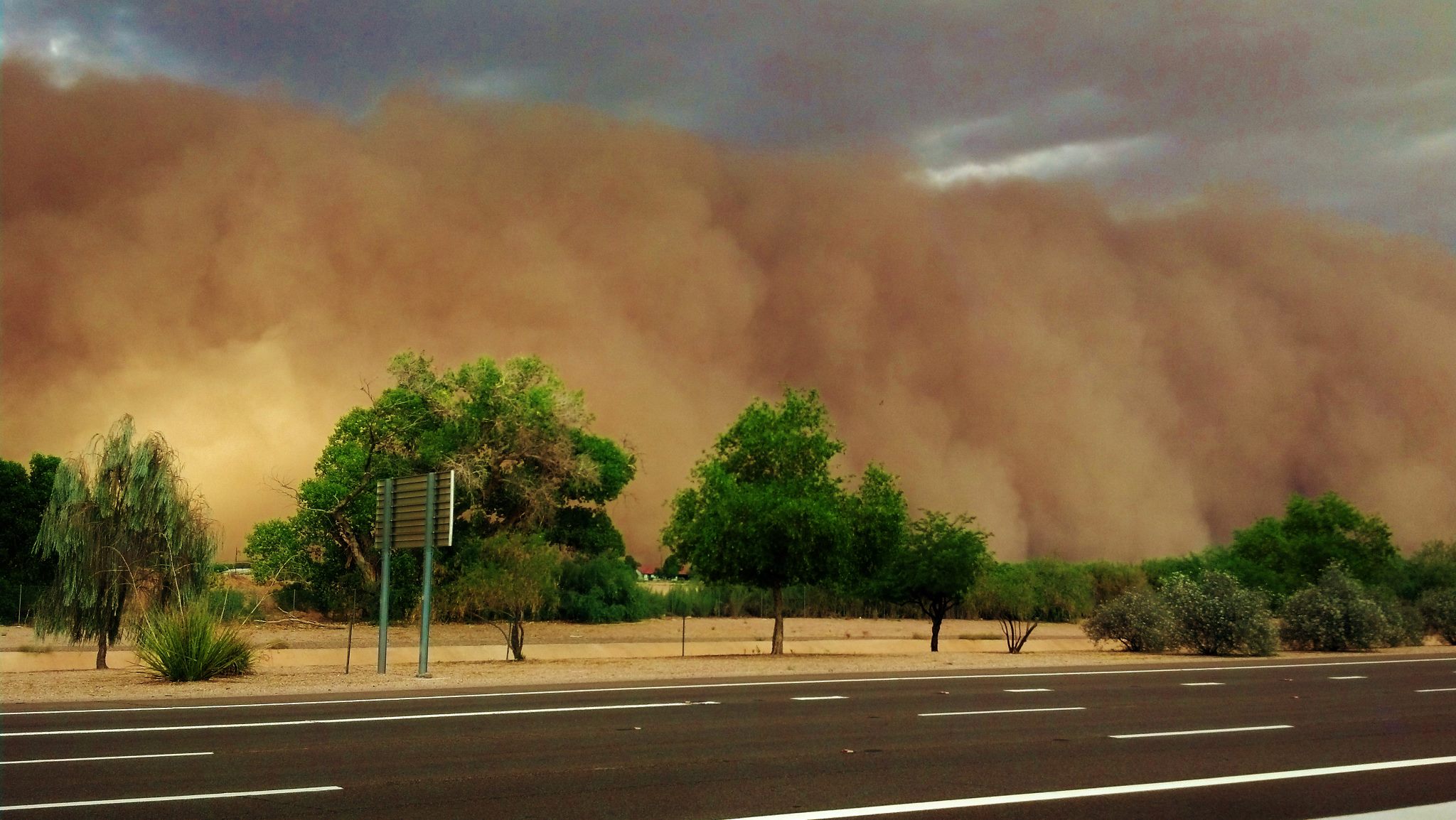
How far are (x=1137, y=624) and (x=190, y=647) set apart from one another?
2768 centimetres

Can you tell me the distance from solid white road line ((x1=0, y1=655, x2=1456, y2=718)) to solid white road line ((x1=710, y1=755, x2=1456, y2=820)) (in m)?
12.6

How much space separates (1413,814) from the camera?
9.88 metres

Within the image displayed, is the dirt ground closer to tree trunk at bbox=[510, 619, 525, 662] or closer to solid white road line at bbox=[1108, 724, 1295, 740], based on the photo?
tree trunk at bbox=[510, 619, 525, 662]

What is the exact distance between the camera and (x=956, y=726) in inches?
671

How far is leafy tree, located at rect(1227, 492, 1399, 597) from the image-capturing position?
60.9 meters

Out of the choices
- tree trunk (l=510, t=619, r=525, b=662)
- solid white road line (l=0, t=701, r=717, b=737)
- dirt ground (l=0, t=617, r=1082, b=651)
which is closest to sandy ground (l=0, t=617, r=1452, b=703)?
dirt ground (l=0, t=617, r=1082, b=651)

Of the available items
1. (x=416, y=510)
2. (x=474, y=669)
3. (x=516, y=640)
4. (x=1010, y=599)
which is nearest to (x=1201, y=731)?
(x=416, y=510)

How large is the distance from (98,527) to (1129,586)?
227 ft

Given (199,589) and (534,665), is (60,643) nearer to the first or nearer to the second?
(199,589)

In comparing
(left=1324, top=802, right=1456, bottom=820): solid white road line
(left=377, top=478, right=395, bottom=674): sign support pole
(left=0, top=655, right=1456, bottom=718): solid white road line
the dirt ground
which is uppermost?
(left=377, top=478, right=395, bottom=674): sign support pole

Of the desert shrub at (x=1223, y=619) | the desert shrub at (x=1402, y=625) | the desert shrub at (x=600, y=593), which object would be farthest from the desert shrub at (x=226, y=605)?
the desert shrub at (x=1402, y=625)

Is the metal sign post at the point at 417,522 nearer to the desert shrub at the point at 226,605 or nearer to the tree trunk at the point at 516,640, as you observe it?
the desert shrub at the point at 226,605

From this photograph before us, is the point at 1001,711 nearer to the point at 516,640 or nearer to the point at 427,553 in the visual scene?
the point at 427,553

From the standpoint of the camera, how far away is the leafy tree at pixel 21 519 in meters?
63.9
